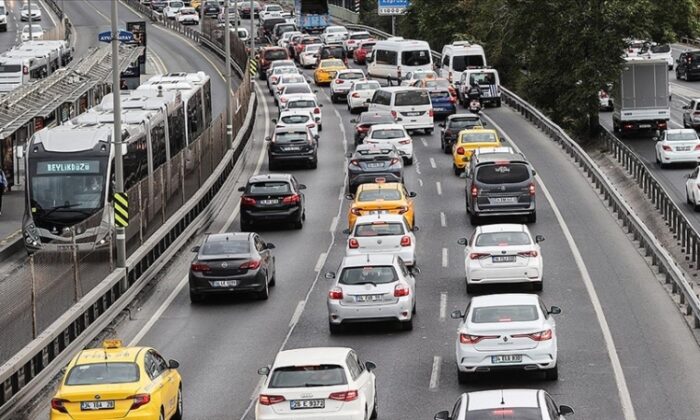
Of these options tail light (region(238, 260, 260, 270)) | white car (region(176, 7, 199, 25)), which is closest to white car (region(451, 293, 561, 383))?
tail light (region(238, 260, 260, 270))

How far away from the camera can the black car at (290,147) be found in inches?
2180

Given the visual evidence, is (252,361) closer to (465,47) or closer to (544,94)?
(544,94)

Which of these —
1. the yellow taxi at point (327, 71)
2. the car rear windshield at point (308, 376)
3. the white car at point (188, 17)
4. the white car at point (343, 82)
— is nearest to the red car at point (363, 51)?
the yellow taxi at point (327, 71)

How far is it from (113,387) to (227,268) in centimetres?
1251

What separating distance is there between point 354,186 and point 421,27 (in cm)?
6315

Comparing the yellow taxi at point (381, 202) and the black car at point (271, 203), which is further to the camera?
the black car at point (271, 203)

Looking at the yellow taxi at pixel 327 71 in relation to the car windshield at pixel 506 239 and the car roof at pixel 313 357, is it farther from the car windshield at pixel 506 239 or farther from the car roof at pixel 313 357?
the car roof at pixel 313 357

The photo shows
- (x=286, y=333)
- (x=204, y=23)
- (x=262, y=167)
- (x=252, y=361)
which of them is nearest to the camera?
(x=252, y=361)

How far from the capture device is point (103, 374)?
72.2 ft

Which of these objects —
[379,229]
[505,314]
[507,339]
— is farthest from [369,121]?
[507,339]

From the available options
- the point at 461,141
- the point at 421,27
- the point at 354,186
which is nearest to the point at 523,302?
the point at 354,186

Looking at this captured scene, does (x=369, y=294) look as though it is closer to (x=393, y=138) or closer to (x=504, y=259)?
(x=504, y=259)

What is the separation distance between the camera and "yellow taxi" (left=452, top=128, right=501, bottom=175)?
52625 mm

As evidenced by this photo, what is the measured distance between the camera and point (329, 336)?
31031 millimetres
